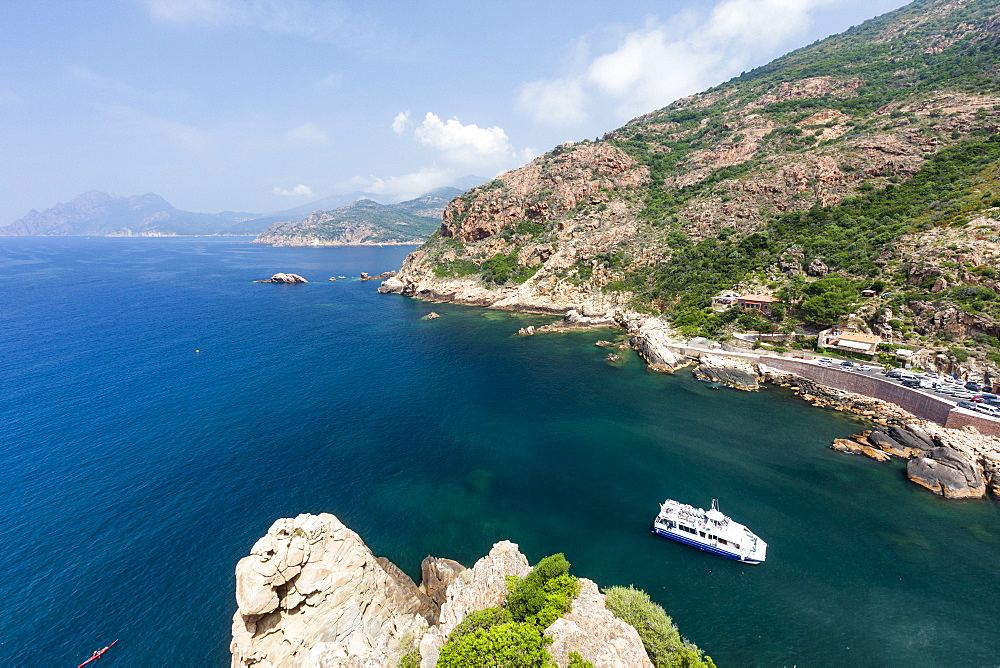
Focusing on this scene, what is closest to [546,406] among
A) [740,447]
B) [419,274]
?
[740,447]

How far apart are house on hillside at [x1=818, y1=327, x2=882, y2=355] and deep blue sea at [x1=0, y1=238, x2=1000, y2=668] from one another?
41.3 ft

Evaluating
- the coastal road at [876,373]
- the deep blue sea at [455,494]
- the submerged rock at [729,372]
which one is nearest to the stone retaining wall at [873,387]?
the coastal road at [876,373]

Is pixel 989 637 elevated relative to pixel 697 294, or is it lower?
lower

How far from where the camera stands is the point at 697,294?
77.9m

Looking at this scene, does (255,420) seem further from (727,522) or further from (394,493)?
A: (727,522)

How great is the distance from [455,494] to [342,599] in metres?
13.1

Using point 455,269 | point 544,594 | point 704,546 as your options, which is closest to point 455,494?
point 544,594

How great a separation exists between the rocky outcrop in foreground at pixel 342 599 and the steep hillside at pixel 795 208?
6297cm

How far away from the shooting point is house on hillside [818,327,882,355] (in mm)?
52594

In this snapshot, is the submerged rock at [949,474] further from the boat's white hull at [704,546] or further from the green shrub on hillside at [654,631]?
the green shrub on hillside at [654,631]

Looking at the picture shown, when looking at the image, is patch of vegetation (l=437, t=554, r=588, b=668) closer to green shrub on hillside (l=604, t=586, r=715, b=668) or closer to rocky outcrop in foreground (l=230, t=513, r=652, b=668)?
rocky outcrop in foreground (l=230, t=513, r=652, b=668)

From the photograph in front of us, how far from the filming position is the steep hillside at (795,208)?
57.3m

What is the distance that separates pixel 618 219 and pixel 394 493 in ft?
336

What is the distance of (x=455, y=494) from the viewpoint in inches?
1393
